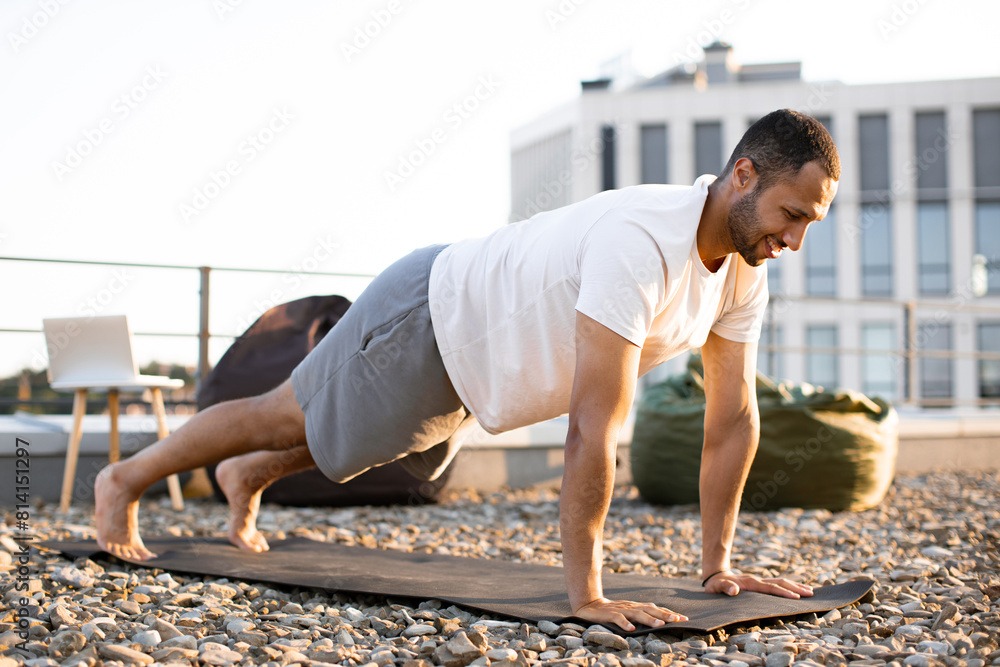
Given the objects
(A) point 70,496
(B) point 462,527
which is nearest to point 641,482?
(B) point 462,527

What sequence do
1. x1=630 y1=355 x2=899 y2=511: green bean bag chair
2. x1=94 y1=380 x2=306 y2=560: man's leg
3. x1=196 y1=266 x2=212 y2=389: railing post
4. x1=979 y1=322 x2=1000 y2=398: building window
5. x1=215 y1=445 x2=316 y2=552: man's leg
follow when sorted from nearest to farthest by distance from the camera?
x1=94 y1=380 x2=306 y2=560: man's leg
x1=215 y1=445 x2=316 y2=552: man's leg
x1=630 y1=355 x2=899 y2=511: green bean bag chair
x1=196 y1=266 x2=212 y2=389: railing post
x1=979 y1=322 x2=1000 y2=398: building window

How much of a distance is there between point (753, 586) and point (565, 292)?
87cm

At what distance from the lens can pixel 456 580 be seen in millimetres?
2227

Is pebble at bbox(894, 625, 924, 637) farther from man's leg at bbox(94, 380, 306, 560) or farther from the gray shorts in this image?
man's leg at bbox(94, 380, 306, 560)

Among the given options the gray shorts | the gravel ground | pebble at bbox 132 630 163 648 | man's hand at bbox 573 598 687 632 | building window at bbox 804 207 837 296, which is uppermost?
building window at bbox 804 207 837 296

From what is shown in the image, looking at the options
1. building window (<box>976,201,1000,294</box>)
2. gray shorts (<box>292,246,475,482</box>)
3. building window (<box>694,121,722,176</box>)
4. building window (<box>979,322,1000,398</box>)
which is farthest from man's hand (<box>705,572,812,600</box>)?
building window (<box>976,201,1000,294</box>)

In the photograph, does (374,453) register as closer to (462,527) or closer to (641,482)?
(462,527)

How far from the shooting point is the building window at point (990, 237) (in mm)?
26922

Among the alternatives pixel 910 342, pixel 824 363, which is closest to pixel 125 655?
pixel 910 342

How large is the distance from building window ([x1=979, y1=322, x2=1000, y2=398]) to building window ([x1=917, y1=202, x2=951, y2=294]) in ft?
5.66

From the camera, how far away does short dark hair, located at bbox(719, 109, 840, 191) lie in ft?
5.76

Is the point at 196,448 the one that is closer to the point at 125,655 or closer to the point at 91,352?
the point at 125,655

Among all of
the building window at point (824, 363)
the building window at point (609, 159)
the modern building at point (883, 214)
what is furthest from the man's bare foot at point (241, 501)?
the building window at point (609, 159)

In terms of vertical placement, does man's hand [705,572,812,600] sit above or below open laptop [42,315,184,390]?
below
